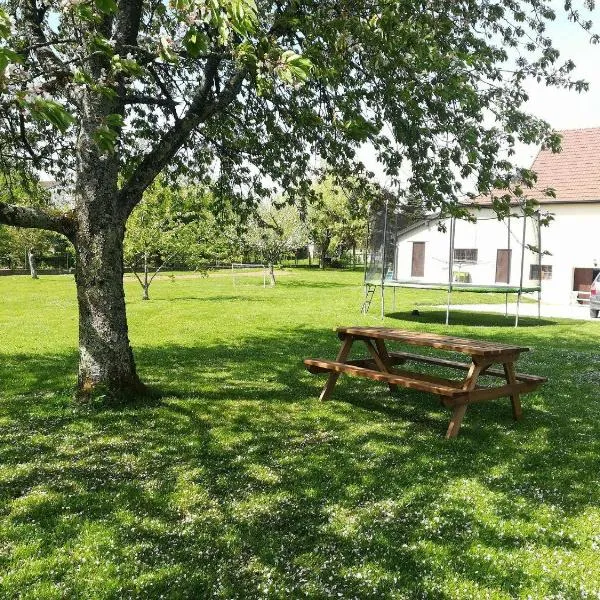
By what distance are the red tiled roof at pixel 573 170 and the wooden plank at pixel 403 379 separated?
2441 cm

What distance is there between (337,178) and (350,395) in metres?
3.87

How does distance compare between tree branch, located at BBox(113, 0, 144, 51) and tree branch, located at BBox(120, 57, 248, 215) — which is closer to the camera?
tree branch, located at BBox(113, 0, 144, 51)

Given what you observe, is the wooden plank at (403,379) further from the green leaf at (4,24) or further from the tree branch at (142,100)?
the green leaf at (4,24)

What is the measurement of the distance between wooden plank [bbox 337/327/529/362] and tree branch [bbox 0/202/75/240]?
147 inches

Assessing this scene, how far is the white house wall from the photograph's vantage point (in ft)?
71.9

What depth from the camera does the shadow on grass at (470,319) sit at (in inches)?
712

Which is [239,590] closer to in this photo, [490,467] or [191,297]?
[490,467]

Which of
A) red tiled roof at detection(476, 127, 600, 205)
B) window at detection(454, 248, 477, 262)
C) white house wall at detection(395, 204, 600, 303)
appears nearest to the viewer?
white house wall at detection(395, 204, 600, 303)

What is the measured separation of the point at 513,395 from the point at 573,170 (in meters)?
27.8

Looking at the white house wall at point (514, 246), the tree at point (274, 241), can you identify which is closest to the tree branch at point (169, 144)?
the white house wall at point (514, 246)

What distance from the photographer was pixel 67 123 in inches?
120

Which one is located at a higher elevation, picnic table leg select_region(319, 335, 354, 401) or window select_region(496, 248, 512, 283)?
window select_region(496, 248, 512, 283)

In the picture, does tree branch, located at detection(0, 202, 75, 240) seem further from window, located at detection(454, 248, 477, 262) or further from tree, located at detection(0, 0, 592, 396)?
window, located at detection(454, 248, 477, 262)

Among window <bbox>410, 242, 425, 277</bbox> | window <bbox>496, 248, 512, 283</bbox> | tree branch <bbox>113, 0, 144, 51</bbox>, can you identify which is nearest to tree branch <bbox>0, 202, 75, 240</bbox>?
tree branch <bbox>113, 0, 144, 51</bbox>
